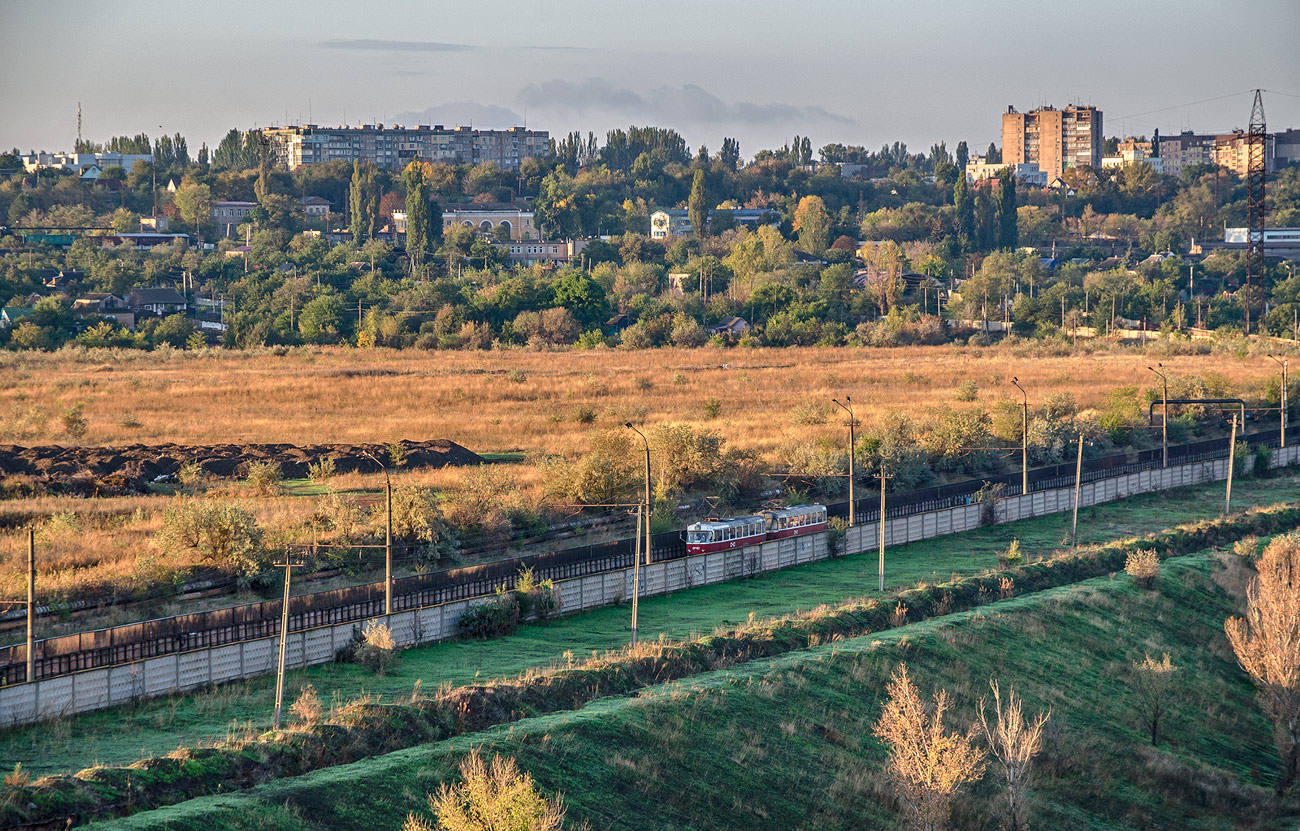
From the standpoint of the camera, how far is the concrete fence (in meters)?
26.4

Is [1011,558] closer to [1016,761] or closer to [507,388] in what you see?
[1016,761]

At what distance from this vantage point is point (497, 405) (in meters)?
75.6

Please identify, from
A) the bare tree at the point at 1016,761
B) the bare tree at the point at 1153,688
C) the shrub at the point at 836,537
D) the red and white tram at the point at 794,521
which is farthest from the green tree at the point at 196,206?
the bare tree at the point at 1016,761

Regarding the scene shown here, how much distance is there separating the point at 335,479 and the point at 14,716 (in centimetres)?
2840

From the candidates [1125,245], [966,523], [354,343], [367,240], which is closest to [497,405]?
[966,523]

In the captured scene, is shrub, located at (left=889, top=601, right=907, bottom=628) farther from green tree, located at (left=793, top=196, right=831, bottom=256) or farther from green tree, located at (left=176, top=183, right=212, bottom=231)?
green tree, located at (left=176, top=183, right=212, bottom=231)

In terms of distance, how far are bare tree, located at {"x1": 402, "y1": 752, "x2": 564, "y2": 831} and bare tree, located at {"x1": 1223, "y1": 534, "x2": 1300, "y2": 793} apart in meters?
20.3

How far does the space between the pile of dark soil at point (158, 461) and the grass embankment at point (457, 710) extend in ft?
78.6

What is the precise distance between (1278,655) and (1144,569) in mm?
8120

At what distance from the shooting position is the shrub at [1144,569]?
142ft

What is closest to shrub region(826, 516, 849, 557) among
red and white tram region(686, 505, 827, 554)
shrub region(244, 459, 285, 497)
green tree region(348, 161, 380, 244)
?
red and white tram region(686, 505, 827, 554)

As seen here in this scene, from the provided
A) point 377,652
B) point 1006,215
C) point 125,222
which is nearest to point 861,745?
point 377,652

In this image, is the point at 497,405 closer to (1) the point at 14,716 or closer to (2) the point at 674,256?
(1) the point at 14,716

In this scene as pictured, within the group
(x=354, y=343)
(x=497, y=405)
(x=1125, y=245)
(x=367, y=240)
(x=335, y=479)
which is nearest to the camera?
(x=335, y=479)
